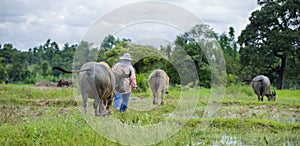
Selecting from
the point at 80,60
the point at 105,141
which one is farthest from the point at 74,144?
the point at 80,60

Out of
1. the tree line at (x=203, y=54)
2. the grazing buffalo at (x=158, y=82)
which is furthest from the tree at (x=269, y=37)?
the grazing buffalo at (x=158, y=82)

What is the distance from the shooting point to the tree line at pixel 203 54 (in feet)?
27.2

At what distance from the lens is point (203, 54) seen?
9.05m

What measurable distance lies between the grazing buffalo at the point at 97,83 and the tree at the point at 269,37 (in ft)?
68.1

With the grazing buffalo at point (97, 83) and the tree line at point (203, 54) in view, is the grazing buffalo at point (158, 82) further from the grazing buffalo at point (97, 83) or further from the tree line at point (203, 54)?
the grazing buffalo at point (97, 83)

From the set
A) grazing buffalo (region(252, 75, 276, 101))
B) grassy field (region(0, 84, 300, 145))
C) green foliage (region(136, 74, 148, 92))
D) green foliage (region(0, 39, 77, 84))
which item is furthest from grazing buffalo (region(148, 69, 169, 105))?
green foliage (region(0, 39, 77, 84))

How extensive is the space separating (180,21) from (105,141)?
2.56 metres

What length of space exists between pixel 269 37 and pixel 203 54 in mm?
19880

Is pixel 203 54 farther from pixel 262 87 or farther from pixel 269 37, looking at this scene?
pixel 269 37

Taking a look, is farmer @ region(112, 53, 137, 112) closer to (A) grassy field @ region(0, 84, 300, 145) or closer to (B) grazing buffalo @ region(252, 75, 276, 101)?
(A) grassy field @ region(0, 84, 300, 145)

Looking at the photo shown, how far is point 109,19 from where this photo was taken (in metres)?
6.76

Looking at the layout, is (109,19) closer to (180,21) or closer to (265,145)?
(180,21)

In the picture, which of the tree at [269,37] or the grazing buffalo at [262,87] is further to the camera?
the tree at [269,37]

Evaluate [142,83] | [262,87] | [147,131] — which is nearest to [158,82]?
[147,131]
